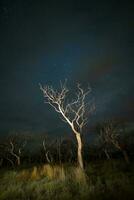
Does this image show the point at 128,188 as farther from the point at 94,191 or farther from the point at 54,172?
the point at 54,172

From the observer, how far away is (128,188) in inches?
406

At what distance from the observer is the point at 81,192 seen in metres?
10.4

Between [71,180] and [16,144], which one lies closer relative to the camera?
[71,180]

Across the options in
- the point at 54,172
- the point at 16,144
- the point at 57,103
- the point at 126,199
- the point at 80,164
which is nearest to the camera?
the point at 126,199

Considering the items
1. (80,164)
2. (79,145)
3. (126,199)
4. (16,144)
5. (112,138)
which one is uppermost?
(16,144)

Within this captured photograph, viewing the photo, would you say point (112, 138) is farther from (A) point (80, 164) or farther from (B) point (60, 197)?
(B) point (60, 197)

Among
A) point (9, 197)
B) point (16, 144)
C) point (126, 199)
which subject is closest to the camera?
point (126, 199)

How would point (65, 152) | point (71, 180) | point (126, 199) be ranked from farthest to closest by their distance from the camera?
point (65, 152) < point (71, 180) < point (126, 199)

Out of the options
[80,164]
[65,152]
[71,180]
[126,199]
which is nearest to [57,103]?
[80,164]

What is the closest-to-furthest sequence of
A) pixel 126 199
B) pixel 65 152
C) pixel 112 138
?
pixel 126 199
pixel 112 138
pixel 65 152

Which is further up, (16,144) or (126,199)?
(16,144)

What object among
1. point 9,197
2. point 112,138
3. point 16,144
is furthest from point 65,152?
point 9,197

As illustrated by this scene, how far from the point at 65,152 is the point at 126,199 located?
9117 cm

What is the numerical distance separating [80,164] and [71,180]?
4592 mm
